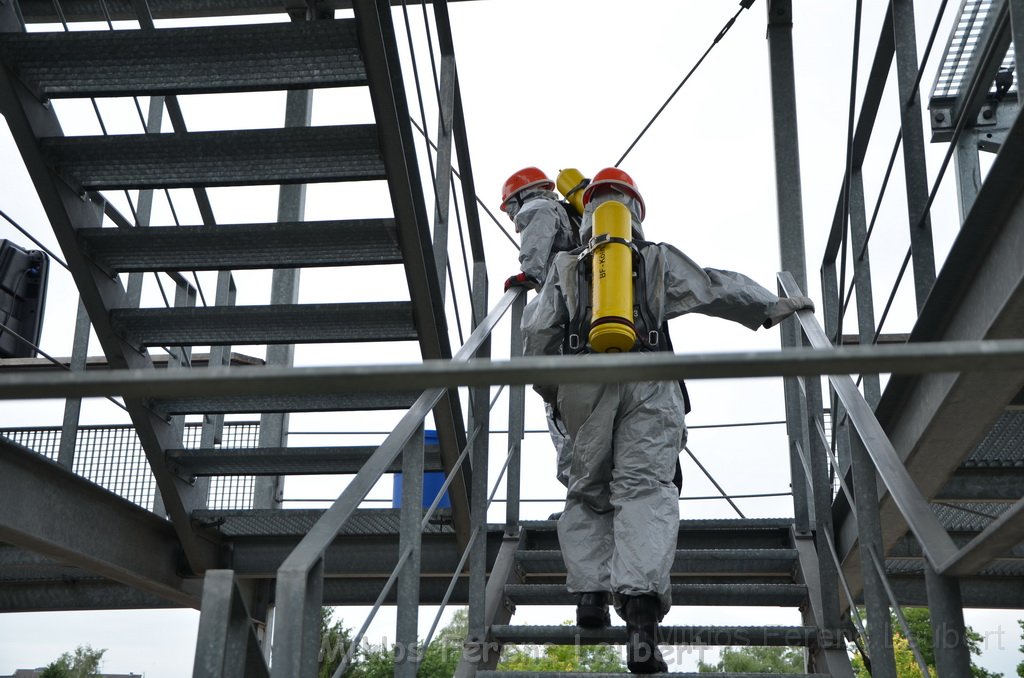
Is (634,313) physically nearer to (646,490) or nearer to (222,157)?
(646,490)

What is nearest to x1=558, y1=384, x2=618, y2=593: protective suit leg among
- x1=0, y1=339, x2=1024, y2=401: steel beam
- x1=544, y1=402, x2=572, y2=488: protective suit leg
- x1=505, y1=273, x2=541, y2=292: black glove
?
x1=544, y1=402, x2=572, y2=488: protective suit leg

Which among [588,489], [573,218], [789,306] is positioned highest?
[573,218]

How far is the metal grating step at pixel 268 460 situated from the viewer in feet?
15.3

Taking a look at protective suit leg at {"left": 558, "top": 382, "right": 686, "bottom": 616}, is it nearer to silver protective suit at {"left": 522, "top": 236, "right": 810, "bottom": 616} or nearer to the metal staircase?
silver protective suit at {"left": 522, "top": 236, "right": 810, "bottom": 616}

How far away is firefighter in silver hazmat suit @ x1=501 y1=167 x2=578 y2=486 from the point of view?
14.8ft

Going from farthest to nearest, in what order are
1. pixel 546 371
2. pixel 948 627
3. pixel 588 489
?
pixel 588 489
pixel 948 627
pixel 546 371

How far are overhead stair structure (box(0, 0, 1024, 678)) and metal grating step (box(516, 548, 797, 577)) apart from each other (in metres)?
0.02

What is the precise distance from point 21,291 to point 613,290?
16.0 ft

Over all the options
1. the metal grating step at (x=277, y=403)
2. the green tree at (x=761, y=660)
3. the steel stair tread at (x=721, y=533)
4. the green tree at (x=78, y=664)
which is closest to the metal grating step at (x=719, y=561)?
the steel stair tread at (x=721, y=533)

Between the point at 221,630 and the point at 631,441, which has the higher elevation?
the point at 631,441

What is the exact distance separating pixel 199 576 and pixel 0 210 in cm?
191

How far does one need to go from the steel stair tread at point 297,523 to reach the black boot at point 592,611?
1628 mm

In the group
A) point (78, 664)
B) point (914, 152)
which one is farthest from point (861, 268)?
point (78, 664)

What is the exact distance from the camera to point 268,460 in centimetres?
471
